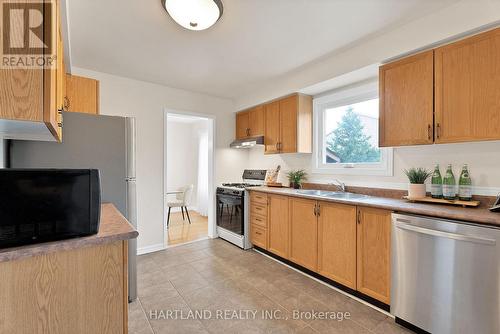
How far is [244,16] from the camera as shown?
1867 millimetres

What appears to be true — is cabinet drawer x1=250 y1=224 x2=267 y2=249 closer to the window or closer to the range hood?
the window

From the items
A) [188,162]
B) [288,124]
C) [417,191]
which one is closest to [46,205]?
[417,191]

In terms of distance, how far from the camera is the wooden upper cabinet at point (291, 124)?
10.2ft

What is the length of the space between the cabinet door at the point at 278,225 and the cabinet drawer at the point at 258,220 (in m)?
0.10

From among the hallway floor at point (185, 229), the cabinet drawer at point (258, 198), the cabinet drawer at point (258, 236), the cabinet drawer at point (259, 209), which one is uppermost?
the cabinet drawer at point (258, 198)

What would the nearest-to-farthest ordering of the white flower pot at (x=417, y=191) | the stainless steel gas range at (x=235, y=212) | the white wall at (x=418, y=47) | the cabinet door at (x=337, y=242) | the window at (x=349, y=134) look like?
the white wall at (x=418, y=47)
the white flower pot at (x=417, y=191)
the cabinet door at (x=337, y=242)
the window at (x=349, y=134)
the stainless steel gas range at (x=235, y=212)

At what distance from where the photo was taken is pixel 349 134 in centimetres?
294

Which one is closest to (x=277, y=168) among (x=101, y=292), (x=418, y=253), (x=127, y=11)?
(x=418, y=253)

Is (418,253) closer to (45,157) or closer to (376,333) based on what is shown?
(376,333)

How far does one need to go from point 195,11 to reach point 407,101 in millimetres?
1873

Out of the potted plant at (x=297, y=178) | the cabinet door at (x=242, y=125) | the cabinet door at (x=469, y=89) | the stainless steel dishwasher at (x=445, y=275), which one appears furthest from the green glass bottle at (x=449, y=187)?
the cabinet door at (x=242, y=125)

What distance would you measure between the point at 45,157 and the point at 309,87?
273 cm

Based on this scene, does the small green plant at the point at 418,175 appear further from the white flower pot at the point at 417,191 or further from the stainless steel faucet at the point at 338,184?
the stainless steel faucet at the point at 338,184

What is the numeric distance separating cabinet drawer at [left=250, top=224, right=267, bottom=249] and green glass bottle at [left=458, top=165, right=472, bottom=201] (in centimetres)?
208
